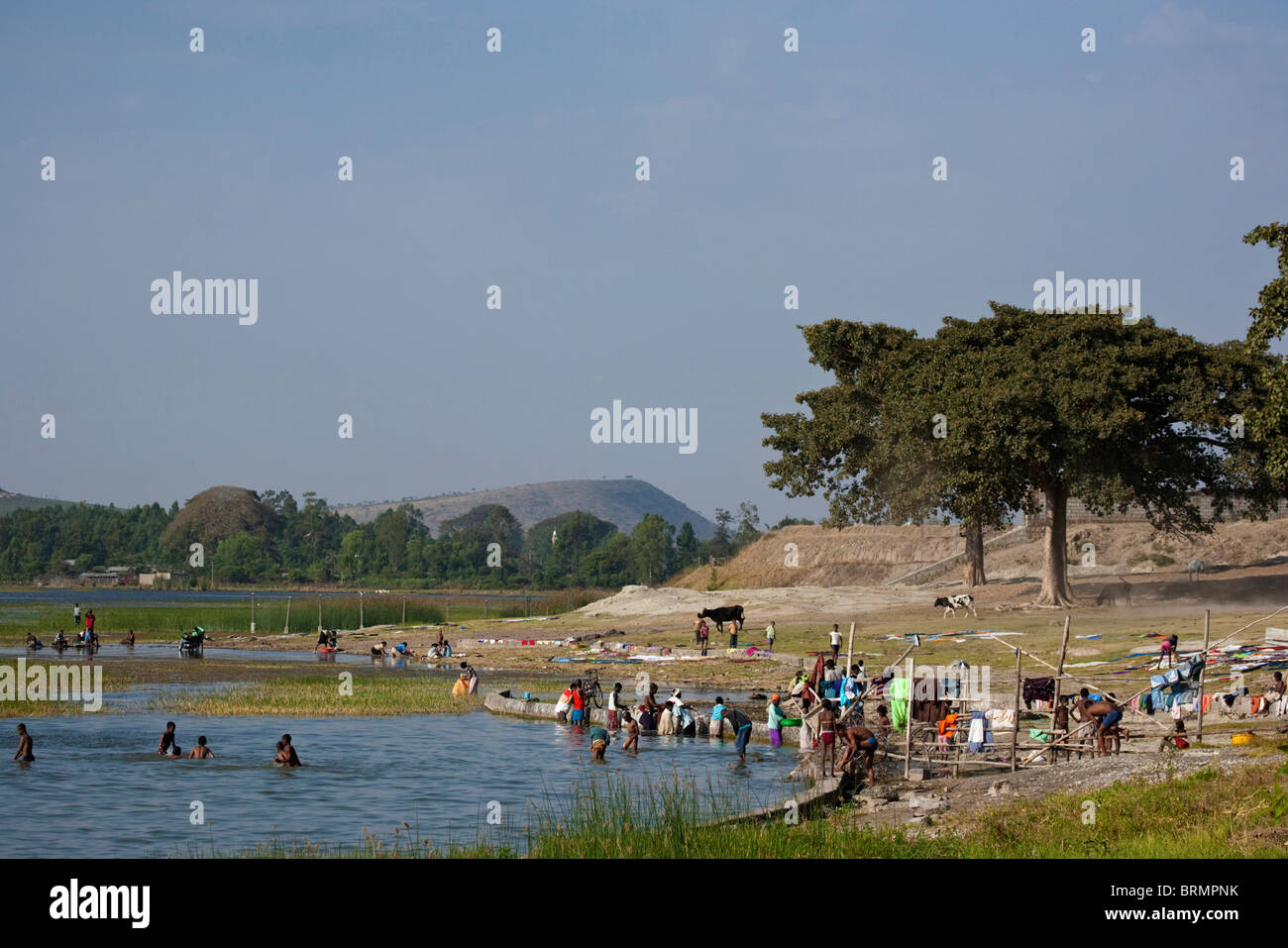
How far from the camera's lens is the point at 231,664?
2224 inches

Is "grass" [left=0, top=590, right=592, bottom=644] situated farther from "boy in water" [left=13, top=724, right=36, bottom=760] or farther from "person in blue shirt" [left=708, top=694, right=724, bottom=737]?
"person in blue shirt" [left=708, top=694, right=724, bottom=737]

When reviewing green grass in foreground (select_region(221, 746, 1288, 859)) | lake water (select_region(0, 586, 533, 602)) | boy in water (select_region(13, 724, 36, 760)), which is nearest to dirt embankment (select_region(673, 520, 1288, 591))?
lake water (select_region(0, 586, 533, 602))

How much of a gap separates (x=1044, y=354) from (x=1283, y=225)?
702 inches

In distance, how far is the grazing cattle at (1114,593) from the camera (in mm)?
55750

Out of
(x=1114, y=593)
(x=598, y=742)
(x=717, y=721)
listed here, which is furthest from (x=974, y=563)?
(x=598, y=742)

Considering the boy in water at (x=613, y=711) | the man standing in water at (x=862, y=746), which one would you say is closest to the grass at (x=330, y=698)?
the boy in water at (x=613, y=711)

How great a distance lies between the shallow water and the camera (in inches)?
822

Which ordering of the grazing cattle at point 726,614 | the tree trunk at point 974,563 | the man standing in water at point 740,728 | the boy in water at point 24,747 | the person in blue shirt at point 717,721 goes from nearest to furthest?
the boy in water at point 24,747, the man standing in water at point 740,728, the person in blue shirt at point 717,721, the grazing cattle at point 726,614, the tree trunk at point 974,563

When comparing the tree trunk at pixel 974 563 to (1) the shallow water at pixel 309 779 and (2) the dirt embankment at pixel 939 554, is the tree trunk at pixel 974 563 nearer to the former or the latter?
(2) the dirt embankment at pixel 939 554

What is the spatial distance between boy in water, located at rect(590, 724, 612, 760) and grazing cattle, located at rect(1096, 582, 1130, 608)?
33.8m

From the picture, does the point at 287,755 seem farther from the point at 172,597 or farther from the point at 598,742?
the point at 172,597

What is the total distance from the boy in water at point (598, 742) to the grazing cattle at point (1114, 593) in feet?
111

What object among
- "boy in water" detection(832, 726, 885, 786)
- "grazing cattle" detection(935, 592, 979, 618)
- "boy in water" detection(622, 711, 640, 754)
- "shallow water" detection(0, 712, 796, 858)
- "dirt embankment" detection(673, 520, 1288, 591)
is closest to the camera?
"shallow water" detection(0, 712, 796, 858)
